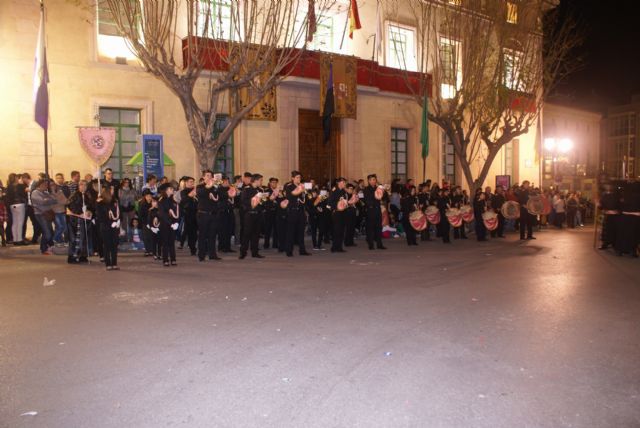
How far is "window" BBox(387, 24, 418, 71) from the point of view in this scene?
86.4ft

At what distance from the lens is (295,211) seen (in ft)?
47.3

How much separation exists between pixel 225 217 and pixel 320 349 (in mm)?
9521

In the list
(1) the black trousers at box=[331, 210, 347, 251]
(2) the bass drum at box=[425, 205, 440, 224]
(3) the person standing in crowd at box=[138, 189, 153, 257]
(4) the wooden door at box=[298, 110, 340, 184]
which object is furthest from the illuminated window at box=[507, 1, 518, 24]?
(3) the person standing in crowd at box=[138, 189, 153, 257]

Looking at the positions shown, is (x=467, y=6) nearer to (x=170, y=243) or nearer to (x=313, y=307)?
(x=170, y=243)

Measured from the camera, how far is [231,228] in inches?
610

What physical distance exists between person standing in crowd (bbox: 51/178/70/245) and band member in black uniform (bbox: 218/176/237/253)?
4.05 m

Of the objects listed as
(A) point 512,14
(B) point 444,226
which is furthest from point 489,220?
(A) point 512,14

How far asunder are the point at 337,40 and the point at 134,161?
12.0 meters

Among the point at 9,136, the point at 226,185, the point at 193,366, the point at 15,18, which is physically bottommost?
the point at 193,366

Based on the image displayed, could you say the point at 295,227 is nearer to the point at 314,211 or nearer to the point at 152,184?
the point at 314,211

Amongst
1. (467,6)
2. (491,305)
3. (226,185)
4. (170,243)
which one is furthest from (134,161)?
(467,6)

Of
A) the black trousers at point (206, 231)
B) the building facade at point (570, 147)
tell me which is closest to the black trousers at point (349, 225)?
the black trousers at point (206, 231)

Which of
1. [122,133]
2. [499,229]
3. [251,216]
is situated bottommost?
[499,229]

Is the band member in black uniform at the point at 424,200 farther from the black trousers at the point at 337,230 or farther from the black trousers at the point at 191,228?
the black trousers at the point at 191,228
